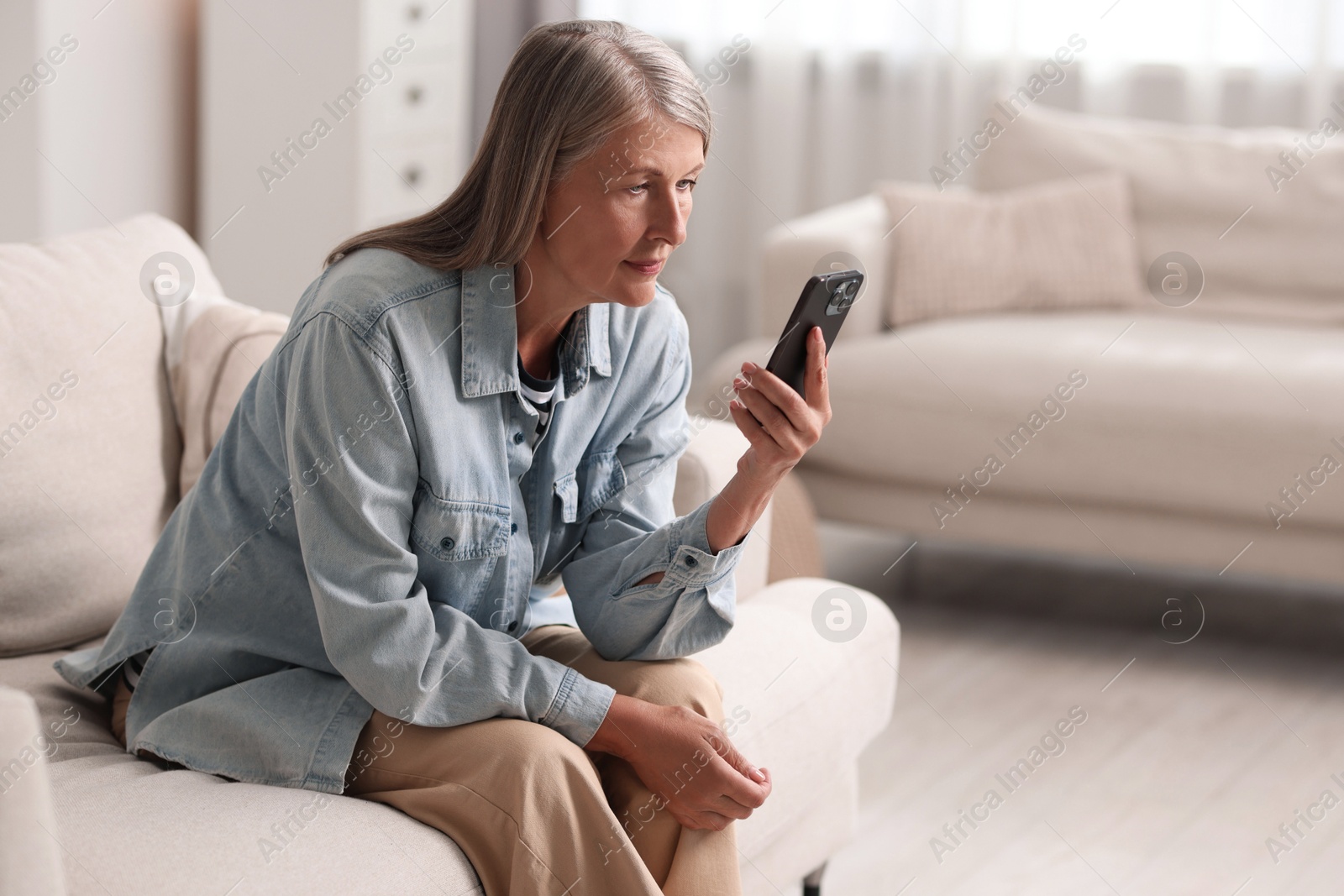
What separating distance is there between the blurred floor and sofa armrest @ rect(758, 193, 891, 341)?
620 mm

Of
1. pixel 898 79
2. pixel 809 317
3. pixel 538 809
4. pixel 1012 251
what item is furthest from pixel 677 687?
pixel 898 79

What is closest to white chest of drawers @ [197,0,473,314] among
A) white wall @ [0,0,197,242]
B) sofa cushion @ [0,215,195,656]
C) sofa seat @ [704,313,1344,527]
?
white wall @ [0,0,197,242]

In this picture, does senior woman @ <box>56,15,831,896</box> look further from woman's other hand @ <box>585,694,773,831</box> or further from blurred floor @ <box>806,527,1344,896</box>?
blurred floor @ <box>806,527,1344,896</box>

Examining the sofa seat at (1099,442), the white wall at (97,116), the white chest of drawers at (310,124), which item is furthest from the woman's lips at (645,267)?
the white chest of drawers at (310,124)

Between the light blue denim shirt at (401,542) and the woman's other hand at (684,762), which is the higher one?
the light blue denim shirt at (401,542)

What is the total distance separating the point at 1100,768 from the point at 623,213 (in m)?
1.31

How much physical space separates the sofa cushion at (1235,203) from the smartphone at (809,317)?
2.02 metres

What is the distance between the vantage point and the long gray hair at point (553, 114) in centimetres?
115

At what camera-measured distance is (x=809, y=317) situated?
1.20 meters

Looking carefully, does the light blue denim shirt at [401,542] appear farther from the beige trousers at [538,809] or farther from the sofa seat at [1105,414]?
the sofa seat at [1105,414]

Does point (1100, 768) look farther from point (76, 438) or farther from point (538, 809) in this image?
point (76, 438)

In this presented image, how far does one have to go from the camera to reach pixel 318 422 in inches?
44.6

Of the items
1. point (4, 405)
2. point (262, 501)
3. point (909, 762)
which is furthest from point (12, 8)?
point (909, 762)

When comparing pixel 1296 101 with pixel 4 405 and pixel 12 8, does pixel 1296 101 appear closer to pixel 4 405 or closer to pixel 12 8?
pixel 12 8
